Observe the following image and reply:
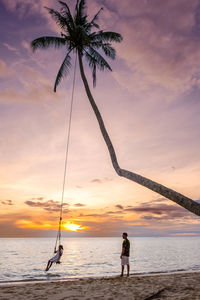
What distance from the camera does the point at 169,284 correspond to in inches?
444

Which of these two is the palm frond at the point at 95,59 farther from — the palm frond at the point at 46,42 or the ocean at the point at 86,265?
the ocean at the point at 86,265

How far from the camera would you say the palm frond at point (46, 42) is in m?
13.9

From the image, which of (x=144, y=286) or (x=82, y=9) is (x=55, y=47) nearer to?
(x=82, y=9)

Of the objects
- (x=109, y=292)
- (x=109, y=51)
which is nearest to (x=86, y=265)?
(x=109, y=292)

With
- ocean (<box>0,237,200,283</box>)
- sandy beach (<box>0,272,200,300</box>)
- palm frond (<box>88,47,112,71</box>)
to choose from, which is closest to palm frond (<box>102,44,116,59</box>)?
palm frond (<box>88,47,112,71</box>)

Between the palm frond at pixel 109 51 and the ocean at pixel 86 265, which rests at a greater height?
the palm frond at pixel 109 51

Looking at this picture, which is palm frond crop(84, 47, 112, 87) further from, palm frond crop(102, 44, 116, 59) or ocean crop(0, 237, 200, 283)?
ocean crop(0, 237, 200, 283)

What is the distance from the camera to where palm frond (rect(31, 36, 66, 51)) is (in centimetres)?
1389

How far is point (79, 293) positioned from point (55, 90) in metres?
10.2

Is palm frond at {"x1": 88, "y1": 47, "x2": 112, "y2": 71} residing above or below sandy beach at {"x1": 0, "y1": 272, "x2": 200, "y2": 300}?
above

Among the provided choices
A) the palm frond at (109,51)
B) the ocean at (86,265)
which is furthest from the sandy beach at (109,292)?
the palm frond at (109,51)

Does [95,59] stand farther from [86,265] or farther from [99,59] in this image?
[86,265]

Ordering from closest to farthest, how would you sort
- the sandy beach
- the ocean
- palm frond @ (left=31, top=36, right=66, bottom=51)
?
the sandy beach
palm frond @ (left=31, top=36, right=66, bottom=51)
the ocean

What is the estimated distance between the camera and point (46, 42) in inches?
→ 557
